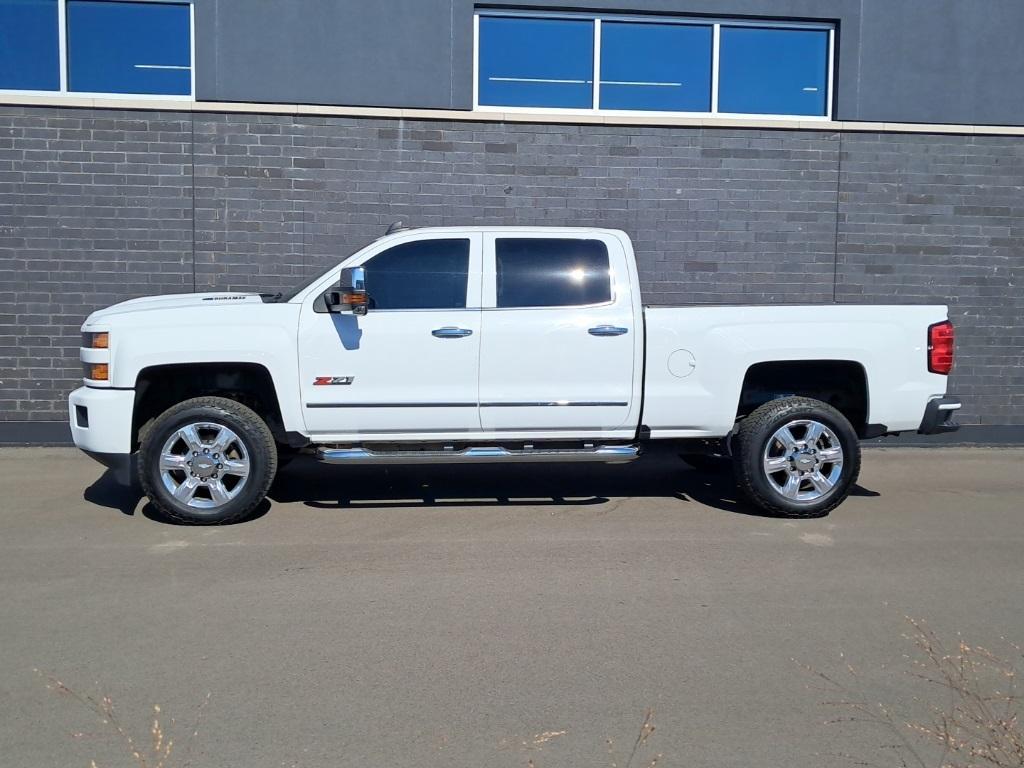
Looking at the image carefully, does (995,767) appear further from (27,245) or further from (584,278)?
(27,245)

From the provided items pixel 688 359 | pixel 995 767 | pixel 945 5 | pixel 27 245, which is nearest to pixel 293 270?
A: pixel 27 245

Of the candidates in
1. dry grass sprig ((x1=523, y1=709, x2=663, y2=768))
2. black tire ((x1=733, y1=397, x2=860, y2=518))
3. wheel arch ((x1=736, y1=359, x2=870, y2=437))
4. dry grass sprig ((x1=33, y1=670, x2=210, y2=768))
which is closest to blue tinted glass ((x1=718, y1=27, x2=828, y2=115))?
wheel arch ((x1=736, y1=359, x2=870, y2=437))

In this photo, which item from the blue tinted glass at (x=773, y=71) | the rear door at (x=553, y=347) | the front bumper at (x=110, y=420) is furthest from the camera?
the blue tinted glass at (x=773, y=71)

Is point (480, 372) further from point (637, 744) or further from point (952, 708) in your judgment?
point (952, 708)

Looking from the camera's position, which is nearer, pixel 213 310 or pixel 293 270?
pixel 213 310

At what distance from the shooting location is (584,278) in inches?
285

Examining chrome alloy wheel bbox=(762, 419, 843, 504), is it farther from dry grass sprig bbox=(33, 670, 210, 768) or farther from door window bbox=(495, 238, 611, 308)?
dry grass sprig bbox=(33, 670, 210, 768)

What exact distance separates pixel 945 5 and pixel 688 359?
276 inches

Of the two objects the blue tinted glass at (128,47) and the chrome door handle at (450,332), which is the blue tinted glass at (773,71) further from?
the blue tinted glass at (128,47)

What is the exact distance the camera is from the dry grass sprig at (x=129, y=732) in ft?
11.6

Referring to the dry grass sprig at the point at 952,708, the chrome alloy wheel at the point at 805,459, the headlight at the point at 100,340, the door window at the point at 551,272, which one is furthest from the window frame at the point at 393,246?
the dry grass sprig at the point at 952,708

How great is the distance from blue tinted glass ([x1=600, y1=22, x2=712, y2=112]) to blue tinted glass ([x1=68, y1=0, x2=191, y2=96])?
482cm

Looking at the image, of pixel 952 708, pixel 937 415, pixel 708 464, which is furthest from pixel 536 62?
Result: pixel 952 708

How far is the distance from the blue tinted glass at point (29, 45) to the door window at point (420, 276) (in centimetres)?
598
